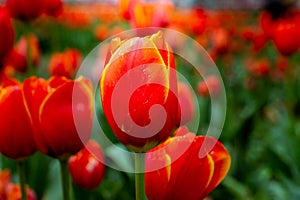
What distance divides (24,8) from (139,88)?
2.45 ft

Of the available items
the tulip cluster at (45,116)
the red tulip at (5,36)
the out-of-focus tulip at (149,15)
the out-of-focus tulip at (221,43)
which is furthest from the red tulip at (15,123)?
the out-of-focus tulip at (221,43)

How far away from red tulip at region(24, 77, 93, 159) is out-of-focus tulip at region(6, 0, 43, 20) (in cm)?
54

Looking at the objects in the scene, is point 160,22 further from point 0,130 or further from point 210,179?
point 210,179

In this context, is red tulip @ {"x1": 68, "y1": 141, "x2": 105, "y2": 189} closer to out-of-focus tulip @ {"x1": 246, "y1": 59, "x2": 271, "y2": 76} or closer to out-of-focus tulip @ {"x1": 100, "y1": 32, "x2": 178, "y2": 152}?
out-of-focus tulip @ {"x1": 100, "y1": 32, "x2": 178, "y2": 152}

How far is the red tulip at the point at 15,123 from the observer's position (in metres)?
0.71

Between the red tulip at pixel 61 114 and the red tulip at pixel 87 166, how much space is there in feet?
0.30

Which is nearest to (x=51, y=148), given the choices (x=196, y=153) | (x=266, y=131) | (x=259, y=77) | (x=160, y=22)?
(x=196, y=153)

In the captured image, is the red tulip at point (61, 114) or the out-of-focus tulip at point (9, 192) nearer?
the red tulip at point (61, 114)

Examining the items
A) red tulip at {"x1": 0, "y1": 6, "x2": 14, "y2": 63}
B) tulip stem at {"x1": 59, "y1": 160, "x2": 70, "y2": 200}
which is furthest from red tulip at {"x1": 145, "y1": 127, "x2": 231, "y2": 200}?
red tulip at {"x1": 0, "y1": 6, "x2": 14, "y2": 63}

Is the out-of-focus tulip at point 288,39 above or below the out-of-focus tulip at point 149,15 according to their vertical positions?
below

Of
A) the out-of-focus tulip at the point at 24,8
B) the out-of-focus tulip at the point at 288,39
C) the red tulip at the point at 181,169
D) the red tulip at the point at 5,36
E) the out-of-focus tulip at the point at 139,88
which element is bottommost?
the out-of-focus tulip at the point at 288,39

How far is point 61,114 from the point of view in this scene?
2.22ft

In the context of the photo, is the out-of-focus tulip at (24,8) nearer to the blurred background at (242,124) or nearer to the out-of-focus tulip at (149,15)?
the blurred background at (242,124)

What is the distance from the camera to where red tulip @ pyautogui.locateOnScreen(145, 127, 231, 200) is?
1.91 feet
